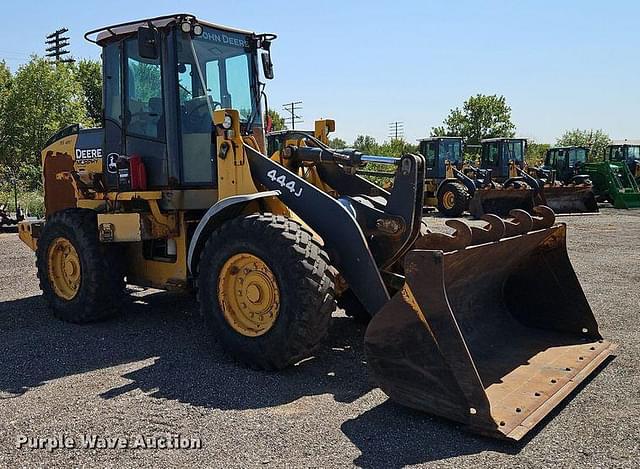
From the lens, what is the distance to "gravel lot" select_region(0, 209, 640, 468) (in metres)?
3.47

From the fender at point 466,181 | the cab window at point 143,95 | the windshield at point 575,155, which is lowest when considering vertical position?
the fender at point 466,181

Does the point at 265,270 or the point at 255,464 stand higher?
Answer: the point at 265,270

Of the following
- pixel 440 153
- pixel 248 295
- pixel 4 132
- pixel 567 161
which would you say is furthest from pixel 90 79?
pixel 248 295

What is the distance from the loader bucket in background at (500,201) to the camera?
17.8 m

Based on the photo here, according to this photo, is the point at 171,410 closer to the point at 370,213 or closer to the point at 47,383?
the point at 47,383

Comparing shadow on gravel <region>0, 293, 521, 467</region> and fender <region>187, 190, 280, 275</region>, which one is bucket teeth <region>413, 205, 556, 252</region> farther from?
fender <region>187, 190, 280, 275</region>

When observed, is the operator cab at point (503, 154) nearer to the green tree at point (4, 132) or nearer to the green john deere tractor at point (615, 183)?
the green john deere tractor at point (615, 183)

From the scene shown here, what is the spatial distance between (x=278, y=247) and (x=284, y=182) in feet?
2.62

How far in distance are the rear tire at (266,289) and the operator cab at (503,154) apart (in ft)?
65.4

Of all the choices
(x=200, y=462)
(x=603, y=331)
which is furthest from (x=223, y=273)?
(x=603, y=331)

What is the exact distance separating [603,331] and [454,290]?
6.58ft

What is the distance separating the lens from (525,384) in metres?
4.19

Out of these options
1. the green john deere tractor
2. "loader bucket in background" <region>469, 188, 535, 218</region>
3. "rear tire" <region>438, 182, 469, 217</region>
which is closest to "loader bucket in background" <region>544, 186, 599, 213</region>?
"rear tire" <region>438, 182, 469, 217</region>

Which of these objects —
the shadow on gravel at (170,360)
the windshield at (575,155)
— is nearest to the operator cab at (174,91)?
the shadow on gravel at (170,360)
